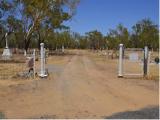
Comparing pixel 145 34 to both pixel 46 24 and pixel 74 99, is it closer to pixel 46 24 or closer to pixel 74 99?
pixel 46 24

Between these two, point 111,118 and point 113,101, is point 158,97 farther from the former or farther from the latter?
point 111,118

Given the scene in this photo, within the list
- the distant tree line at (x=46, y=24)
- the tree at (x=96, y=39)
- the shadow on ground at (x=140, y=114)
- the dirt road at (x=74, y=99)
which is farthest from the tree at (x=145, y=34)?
the shadow on ground at (x=140, y=114)

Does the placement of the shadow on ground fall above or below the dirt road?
above

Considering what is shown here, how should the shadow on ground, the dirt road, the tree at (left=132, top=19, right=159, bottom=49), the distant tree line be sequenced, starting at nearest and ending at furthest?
the shadow on ground < the dirt road < the distant tree line < the tree at (left=132, top=19, right=159, bottom=49)

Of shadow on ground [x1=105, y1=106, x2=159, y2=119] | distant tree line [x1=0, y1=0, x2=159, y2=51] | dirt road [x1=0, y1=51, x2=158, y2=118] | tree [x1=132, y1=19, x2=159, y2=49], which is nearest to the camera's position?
shadow on ground [x1=105, y1=106, x2=159, y2=119]

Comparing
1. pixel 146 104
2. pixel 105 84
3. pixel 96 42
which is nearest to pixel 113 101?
pixel 146 104

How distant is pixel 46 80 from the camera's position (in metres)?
23.0

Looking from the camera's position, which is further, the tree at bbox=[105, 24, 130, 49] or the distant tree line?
the tree at bbox=[105, 24, 130, 49]

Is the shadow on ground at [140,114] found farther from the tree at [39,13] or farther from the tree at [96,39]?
the tree at [96,39]

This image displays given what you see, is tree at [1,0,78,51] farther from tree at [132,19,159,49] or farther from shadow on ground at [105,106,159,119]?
shadow on ground at [105,106,159,119]

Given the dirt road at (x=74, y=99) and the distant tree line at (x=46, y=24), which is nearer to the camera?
the dirt road at (x=74, y=99)

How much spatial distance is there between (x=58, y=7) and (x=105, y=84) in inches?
1708

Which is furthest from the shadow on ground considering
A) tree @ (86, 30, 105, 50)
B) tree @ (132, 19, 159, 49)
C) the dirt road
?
tree @ (86, 30, 105, 50)

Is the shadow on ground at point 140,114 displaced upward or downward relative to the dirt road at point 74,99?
upward
